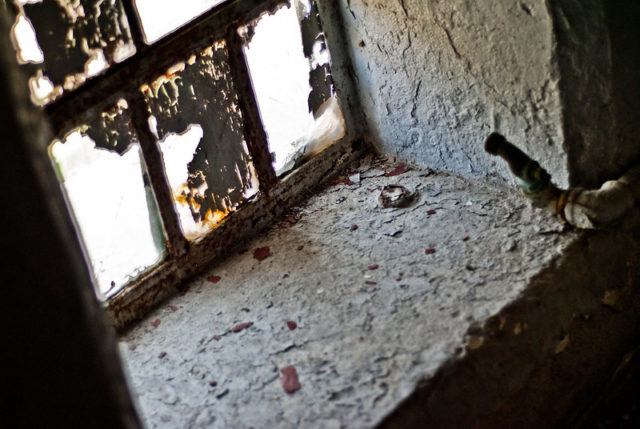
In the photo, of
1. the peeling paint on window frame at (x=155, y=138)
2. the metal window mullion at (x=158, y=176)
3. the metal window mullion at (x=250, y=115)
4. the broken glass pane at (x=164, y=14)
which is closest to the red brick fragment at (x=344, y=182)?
the peeling paint on window frame at (x=155, y=138)

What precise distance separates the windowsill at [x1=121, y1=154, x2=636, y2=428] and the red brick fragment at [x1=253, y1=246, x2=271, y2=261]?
11 mm

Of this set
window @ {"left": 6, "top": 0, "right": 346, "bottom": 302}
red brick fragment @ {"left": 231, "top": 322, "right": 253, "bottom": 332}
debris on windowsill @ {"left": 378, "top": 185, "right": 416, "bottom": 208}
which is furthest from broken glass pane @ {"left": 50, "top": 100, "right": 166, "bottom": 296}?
debris on windowsill @ {"left": 378, "top": 185, "right": 416, "bottom": 208}

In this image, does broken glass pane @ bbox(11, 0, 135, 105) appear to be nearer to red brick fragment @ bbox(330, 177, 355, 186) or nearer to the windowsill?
the windowsill

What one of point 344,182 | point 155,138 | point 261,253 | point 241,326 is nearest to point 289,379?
point 241,326

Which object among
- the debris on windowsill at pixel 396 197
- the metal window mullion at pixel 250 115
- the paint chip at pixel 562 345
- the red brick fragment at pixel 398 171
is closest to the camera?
the paint chip at pixel 562 345

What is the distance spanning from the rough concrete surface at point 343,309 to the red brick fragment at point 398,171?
34 millimetres

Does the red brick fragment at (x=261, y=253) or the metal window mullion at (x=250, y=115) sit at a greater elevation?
the metal window mullion at (x=250, y=115)

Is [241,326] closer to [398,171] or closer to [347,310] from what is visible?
[347,310]

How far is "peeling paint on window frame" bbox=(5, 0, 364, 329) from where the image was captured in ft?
4.14

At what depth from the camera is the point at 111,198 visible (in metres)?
1.35

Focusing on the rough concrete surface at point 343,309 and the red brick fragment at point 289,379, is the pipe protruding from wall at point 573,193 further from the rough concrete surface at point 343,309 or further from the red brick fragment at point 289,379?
the red brick fragment at point 289,379

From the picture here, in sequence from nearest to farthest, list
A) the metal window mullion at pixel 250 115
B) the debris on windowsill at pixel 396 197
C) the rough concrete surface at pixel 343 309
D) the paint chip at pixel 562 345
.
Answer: the rough concrete surface at pixel 343 309 < the paint chip at pixel 562 345 < the metal window mullion at pixel 250 115 < the debris on windowsill at pixel 396 197

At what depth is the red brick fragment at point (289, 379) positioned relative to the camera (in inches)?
46.0

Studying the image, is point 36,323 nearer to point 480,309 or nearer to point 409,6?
point 480,309
